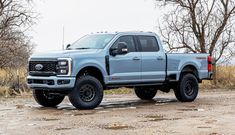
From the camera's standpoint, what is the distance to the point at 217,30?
79.5ft

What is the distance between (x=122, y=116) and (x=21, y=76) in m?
10.3

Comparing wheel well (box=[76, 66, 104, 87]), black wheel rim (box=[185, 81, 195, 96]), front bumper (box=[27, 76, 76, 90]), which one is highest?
wheel well (box=[76, 66, 104, 87])

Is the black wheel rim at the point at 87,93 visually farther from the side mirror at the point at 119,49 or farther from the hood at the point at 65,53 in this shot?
the side mirror at the point at 119,49

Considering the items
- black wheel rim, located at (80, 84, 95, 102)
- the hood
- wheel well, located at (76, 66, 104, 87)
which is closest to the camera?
the hood

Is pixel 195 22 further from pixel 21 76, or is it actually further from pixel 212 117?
pixel 212 117

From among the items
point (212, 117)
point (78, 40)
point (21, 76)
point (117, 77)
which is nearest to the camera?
point (212, 117)

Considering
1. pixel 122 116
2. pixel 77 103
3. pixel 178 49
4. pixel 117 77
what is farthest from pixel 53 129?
pixel 178 49

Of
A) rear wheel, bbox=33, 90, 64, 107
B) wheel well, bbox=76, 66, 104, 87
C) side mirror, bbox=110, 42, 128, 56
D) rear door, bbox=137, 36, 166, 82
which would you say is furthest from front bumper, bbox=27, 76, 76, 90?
rear door, bbox=137, 36, 166, 82

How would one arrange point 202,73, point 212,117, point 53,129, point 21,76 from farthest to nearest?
1. point 21,76
2. point 202,73
3. point 212,117
4. point 53,129

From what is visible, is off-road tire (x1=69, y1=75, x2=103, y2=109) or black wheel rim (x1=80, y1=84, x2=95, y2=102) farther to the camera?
black wheel rim (x1=80, y1=84, x2=95, y2=102)

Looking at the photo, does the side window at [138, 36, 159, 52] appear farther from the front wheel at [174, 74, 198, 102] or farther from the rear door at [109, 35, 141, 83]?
the front wheel at [174, 74, 198, 102]

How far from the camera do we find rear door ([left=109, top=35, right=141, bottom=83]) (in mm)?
14156

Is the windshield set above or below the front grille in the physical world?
above

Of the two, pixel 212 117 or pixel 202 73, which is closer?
pixel 212 117
